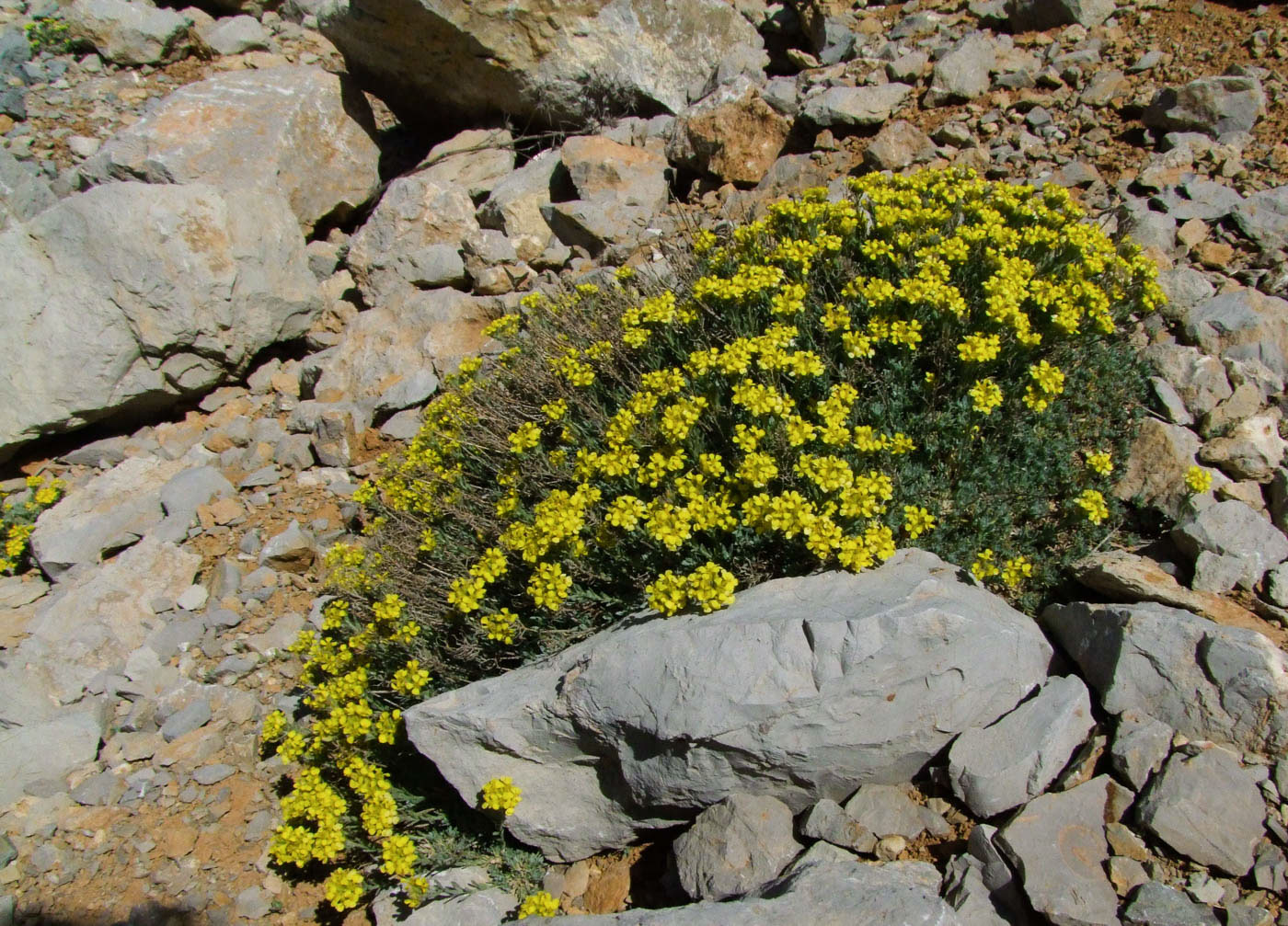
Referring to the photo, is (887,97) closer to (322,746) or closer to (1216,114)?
(1216,114)

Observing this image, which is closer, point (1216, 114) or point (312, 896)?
point (312, 896)

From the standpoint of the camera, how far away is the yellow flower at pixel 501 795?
3.79m

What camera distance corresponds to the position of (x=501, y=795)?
3.79m

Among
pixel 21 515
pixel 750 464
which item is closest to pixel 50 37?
pixel 21 515

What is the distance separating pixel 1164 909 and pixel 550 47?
28.3ft

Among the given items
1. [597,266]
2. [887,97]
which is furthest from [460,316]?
[887,97]

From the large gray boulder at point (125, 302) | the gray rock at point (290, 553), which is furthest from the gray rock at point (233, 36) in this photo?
the gray rock at point (290, 553)

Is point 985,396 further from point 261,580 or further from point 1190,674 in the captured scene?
point 261,580

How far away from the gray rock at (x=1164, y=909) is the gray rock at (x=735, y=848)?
1.18 metres

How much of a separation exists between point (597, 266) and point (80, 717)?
Result: 4.80m

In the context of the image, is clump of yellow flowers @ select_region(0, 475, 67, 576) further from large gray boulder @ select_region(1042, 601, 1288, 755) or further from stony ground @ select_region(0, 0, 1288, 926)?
large gray boulder @ select_region(1042, 601, 1288, 755)

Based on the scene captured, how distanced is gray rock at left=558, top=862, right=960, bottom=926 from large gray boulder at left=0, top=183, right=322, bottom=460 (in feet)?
18.7

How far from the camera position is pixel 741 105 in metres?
7.62

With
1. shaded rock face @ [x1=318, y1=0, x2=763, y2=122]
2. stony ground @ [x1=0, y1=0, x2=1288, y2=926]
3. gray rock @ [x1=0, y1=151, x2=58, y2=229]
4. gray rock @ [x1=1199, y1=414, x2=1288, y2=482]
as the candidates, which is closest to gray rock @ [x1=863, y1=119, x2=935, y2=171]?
stony ground @ [x1=0, y1=0, x2=1288, y2=926]
